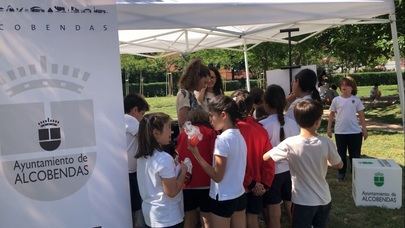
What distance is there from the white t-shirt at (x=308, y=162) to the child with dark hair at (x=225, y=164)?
33cm

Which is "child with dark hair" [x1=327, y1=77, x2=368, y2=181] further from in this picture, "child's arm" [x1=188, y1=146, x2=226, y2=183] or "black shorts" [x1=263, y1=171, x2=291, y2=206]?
"child's arm" [x1=188, y1=146, x2=226, y2=183]

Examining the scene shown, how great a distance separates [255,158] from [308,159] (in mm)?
435

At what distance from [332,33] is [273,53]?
2.99 m

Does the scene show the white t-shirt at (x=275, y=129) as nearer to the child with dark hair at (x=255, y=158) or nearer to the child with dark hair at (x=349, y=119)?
the child with dark hair at (x=255, y=158)

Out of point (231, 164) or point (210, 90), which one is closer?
point (231, 164)

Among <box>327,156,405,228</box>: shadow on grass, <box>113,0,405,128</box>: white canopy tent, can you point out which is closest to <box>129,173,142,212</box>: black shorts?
<box>113,0,405,128</box>: white canopy tent

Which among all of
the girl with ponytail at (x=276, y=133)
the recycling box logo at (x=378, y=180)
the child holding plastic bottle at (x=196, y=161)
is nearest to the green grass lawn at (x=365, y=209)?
the recycling box logo at (x=378, y=180)

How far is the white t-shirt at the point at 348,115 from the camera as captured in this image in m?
6.27

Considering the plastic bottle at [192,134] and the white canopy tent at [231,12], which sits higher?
the white canopy tent at [231,12]

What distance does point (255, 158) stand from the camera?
139 inches

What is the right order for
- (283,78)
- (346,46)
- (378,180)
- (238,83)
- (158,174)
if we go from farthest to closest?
1. (238,83)
2. (346,46)
3. (283,78)
4. (378,180)
5. (158,174)

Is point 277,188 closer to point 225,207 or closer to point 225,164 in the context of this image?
point 225,207

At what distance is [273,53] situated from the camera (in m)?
16.6

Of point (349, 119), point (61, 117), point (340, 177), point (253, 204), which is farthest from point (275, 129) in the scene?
point (340, 177)
